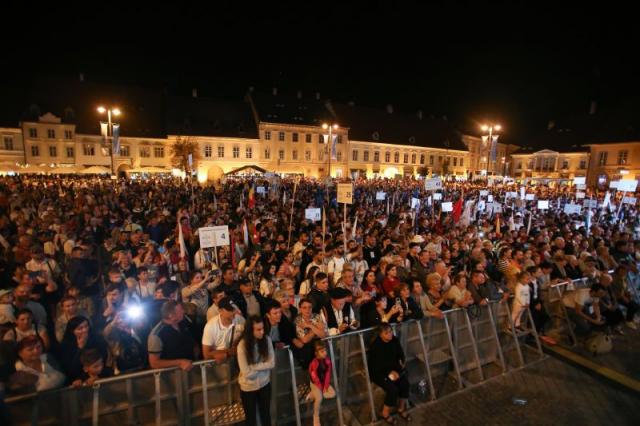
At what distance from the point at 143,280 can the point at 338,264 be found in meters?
3.78

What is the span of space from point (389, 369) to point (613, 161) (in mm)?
55052

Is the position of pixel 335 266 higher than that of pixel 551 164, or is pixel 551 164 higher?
pixel 551 164

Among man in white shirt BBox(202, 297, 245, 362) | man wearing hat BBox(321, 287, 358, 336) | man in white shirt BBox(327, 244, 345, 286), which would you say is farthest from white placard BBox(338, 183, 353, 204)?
man in white shirt BBox(202, 297, 245, 362)

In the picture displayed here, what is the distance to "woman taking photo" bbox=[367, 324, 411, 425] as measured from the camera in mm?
4777

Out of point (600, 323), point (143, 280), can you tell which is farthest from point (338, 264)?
point (600, 323)

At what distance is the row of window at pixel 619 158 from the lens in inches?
1718

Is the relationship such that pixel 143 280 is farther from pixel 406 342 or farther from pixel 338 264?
pixel 406 342

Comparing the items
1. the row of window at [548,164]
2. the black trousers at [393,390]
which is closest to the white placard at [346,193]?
the black trousers at [393,390]

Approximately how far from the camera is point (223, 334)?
4301 millimetres

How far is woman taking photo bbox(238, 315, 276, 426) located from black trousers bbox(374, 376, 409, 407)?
1.72 m

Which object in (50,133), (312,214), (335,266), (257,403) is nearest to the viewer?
(257,403)

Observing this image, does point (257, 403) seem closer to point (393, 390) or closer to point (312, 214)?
point (393, 390)

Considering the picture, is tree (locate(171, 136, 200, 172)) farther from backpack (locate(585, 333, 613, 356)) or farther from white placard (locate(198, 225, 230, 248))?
backpack (locate(585, 333, 613, 356))

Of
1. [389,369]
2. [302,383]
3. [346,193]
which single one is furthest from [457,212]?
[302,383]
